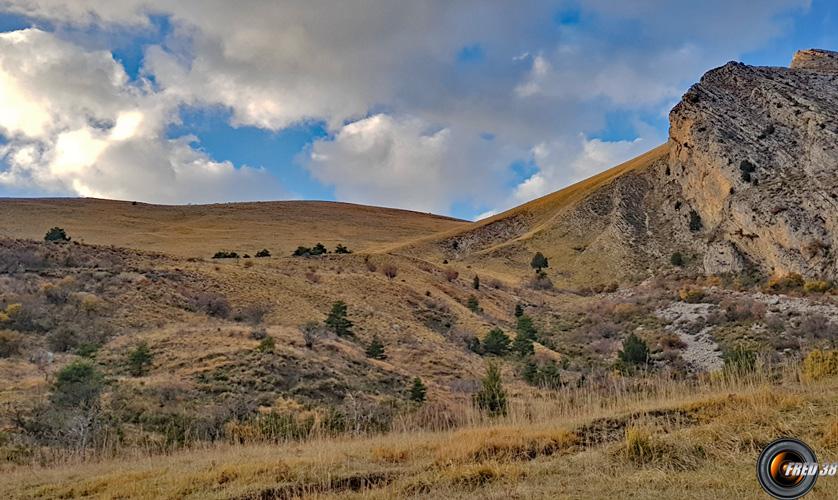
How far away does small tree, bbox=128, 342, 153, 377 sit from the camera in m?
16.0

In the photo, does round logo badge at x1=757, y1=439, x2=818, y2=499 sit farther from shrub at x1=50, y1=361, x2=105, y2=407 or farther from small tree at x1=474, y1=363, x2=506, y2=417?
shrub at x1=50, y1=361, x2=105, y2=407

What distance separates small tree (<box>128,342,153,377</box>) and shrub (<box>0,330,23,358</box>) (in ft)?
11.9

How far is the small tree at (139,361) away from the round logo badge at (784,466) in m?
16.1

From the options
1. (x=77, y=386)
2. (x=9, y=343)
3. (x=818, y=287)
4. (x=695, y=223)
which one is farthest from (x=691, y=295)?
(x=9, y=343)

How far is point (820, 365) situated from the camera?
32.9 feet

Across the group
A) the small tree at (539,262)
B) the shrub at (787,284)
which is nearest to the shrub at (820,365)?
the shrub at (787,284)

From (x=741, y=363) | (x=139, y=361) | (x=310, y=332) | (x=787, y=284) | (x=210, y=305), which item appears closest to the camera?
(x=741, y=363)

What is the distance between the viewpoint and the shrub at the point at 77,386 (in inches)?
A: 475

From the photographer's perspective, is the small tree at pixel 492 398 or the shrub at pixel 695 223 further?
the shrub at pixel 695 223

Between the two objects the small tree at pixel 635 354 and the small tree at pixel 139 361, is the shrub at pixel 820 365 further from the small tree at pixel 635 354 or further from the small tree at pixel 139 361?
the small tree at pixel 139 361

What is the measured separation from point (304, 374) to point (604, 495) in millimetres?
12858

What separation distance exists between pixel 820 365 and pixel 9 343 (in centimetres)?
2184

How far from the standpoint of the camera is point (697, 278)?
1684 inches

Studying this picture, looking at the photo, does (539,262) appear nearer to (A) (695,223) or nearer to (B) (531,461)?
(A) (695,223)
